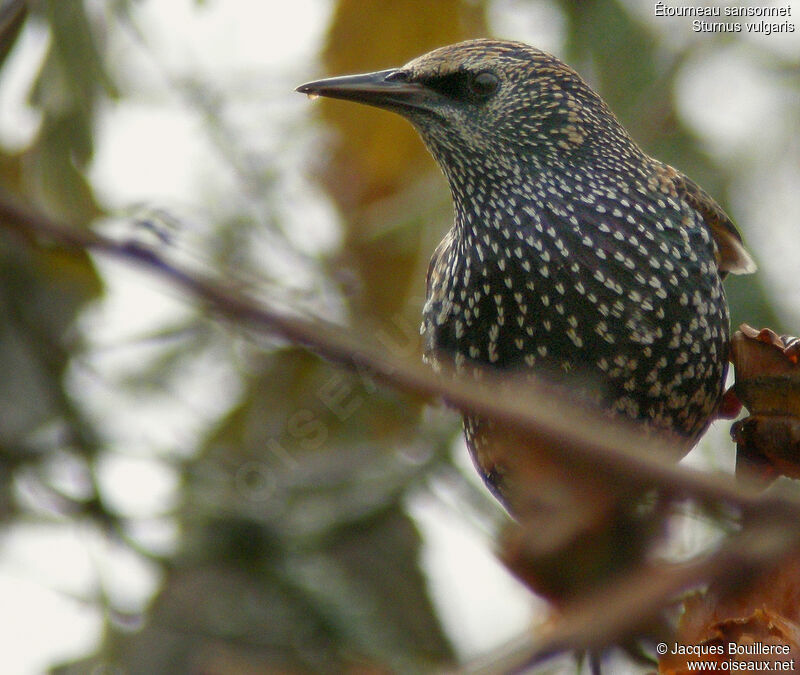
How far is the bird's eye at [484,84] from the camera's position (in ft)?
12.2

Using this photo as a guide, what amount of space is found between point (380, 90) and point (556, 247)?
0.75 m

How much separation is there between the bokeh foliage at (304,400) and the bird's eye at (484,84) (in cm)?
91

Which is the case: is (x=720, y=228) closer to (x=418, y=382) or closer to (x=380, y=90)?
(x=380, y=90)

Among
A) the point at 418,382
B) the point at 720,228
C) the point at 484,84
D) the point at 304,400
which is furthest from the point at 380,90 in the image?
the point at 418,382

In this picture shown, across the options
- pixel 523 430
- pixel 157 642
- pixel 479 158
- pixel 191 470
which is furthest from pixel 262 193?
pixel 523 430

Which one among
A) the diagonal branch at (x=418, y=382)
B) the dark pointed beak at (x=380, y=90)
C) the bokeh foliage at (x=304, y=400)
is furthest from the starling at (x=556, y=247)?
the diagonal branch at (x=418, y=382)

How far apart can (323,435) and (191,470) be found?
1.93 feet

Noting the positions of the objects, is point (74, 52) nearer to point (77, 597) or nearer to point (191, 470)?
point (191, 470)

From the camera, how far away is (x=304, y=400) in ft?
16.1

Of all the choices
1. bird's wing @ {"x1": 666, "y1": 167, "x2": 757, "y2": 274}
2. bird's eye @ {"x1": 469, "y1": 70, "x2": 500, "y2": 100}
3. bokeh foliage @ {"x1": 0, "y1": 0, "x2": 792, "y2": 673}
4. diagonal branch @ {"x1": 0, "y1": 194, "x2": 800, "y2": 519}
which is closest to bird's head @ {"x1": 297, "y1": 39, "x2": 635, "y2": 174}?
bird's eye @ {"x1": 469, "y1": 70, "x2": 500, "y2": 100}

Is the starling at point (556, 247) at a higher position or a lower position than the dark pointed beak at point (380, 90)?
lower

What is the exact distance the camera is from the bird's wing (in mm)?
3990

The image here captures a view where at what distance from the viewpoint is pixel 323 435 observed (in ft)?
15.9

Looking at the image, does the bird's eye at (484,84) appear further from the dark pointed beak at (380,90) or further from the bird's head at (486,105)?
the dark pointed beak at (380,90)
